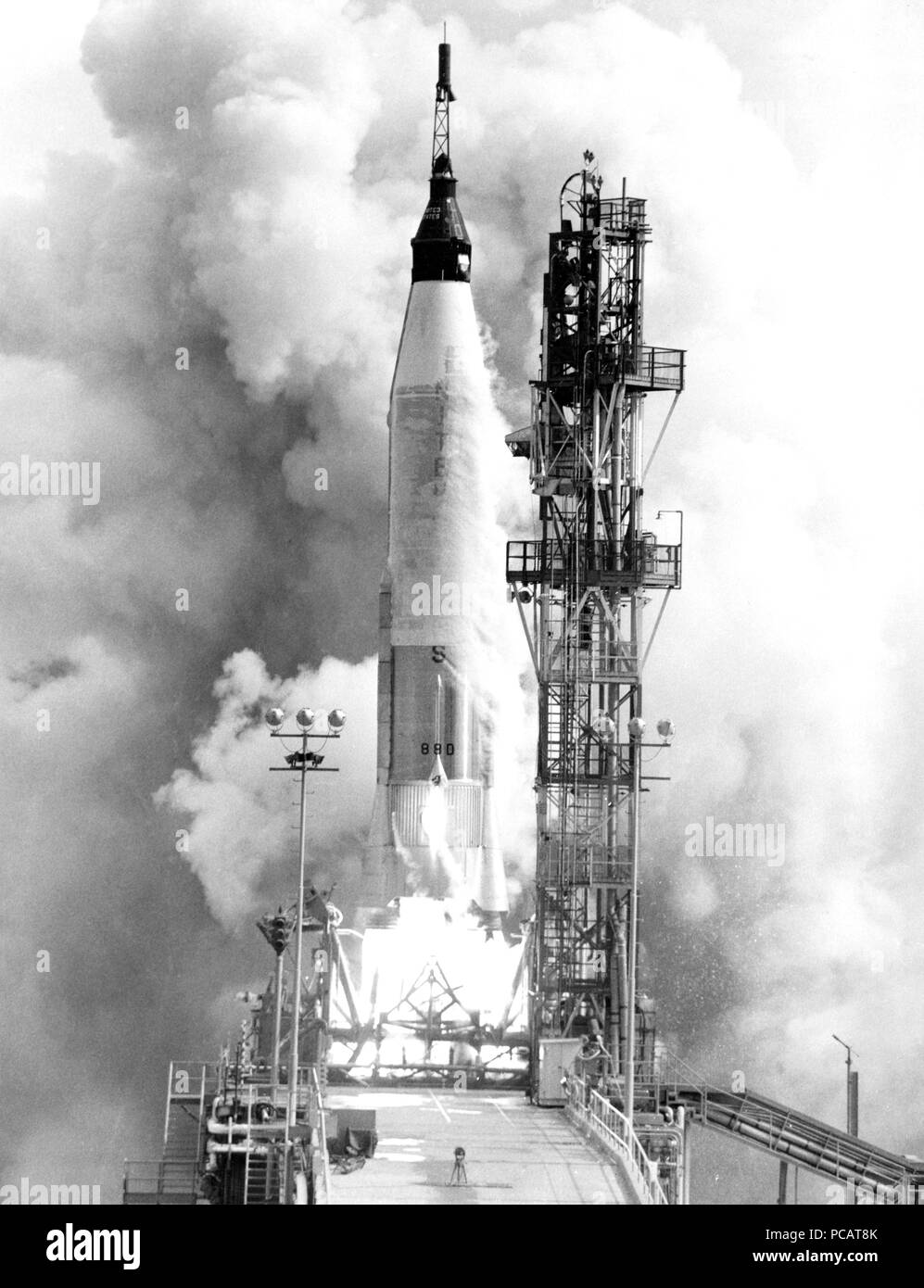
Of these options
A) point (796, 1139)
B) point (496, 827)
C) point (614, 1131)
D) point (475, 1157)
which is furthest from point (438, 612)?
point (475, 1157)

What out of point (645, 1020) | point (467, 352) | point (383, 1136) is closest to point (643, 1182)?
point (383, 1136)

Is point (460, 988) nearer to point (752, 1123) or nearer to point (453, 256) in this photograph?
point (752, 1123)

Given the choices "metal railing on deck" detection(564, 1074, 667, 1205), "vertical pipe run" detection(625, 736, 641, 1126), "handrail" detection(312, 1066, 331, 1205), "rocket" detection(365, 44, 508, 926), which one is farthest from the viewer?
Result: "rocket" detection(365, 44, 508, 926)
